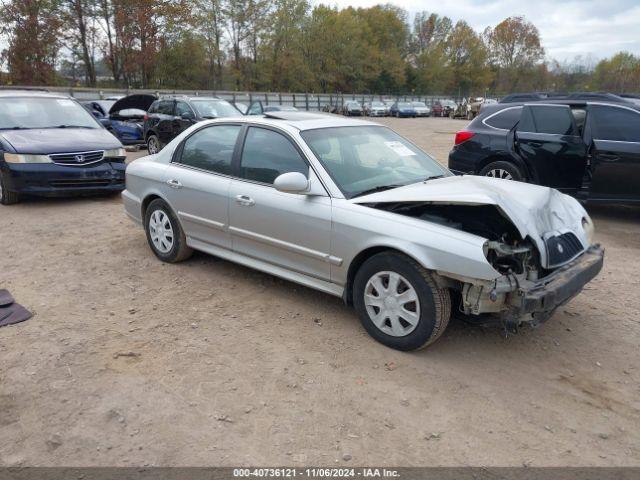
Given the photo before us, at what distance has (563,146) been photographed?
23.9ft

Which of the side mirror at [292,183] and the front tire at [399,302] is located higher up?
the side mirror at [292,183]

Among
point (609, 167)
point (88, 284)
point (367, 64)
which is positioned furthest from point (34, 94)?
point (367, 64)

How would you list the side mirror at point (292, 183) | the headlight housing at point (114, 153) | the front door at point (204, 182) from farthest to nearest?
the headlight housing at point (114, 153), the front door at point (204, 182), the side mirror at point (292, 183)

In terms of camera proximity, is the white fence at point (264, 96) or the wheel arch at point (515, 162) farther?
the white fence at point (264, 96)

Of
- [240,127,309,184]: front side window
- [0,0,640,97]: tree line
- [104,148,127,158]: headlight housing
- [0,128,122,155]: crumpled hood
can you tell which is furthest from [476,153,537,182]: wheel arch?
[0,0,640,97]: tree line

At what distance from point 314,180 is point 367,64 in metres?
67.7

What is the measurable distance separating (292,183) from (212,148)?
144cm

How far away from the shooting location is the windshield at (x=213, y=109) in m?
13.2

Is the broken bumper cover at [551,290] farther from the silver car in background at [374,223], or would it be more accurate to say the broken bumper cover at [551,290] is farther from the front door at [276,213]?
the front door at [276,213]

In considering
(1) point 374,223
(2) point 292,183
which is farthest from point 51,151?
(1) point 374,223

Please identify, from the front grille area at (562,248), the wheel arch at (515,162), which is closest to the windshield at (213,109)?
the wheel arch at (515,162)

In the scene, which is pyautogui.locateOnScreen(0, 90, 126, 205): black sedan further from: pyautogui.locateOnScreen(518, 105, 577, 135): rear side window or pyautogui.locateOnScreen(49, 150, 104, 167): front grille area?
pyautogui.locateOnScreen(518, 105, 577, 135): rear side window

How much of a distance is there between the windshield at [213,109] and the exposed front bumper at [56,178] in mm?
5189

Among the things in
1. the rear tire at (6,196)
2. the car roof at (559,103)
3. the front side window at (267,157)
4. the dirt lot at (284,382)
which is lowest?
the dirt lot at (284,382)
